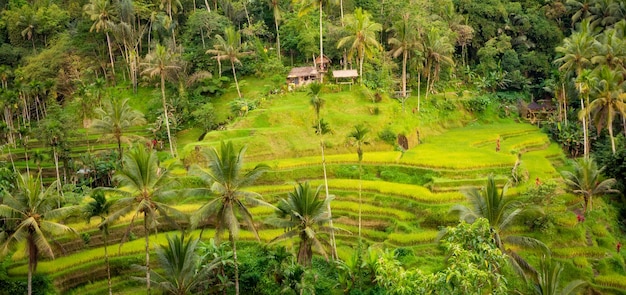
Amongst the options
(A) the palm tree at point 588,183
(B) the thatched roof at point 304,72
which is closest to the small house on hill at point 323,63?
(B) the thatched roof at point 304,72

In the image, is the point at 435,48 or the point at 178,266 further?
the point at 435,48

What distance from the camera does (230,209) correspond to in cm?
2208

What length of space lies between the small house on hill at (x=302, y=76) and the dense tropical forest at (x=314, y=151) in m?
0.18

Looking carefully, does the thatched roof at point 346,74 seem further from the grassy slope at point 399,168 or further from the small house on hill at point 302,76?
the small house on hill at point 302,76

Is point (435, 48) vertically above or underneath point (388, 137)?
above

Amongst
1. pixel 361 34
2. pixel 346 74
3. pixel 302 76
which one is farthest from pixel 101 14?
pixel 361 34

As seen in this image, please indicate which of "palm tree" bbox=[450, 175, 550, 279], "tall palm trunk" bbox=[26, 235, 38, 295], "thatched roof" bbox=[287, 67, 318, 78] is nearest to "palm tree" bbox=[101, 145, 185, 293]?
"tall palm trunk" bbox=[26, 235, 38, 295]

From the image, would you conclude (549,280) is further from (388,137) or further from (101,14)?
(101,14)

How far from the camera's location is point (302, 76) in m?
50.7

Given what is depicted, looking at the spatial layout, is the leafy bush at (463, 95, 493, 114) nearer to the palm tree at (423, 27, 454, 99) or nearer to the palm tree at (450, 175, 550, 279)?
the palm tree at (423, 27, 454, 99)

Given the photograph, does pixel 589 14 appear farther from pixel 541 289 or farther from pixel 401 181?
pixel 541 289

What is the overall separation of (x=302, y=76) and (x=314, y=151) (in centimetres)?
1418

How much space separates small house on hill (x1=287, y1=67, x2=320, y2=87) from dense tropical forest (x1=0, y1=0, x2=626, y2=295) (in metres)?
0.18

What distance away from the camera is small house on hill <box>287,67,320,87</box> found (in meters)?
50.4
